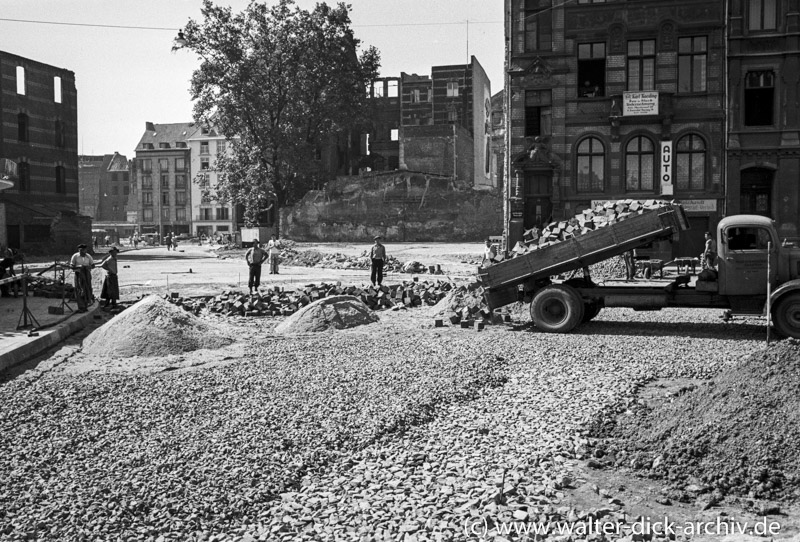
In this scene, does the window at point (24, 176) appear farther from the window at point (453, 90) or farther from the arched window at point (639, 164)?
the arched window at point (639, 164)

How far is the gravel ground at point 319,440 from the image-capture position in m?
5.42

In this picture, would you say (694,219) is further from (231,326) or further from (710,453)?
(710,453)

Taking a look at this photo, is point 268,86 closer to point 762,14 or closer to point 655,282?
point 762,14

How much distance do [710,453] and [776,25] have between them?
30977 mm

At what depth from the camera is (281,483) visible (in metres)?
6.08

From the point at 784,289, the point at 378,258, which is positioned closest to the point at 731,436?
the point at 784,289

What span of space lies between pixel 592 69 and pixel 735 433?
3005 cm

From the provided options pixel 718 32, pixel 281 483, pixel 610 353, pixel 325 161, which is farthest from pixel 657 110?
pixel 325 161

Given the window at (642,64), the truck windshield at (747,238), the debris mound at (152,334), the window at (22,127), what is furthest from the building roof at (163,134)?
the truck windshield at (747,238)

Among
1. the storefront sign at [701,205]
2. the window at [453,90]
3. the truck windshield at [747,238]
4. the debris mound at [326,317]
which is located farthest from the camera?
the window at [453,90]

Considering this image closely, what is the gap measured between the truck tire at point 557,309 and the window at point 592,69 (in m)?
A: 21.4

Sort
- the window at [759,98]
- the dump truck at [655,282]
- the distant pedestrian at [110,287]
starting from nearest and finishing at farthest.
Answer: the dump truck at [655,282] → the distant pedestrian at [110,287] → the window at [759,98]

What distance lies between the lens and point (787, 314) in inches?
516

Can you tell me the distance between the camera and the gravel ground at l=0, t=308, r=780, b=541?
5418mm
